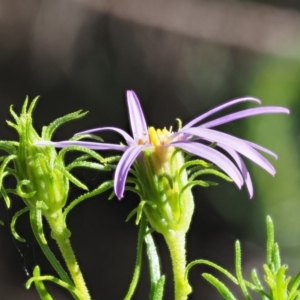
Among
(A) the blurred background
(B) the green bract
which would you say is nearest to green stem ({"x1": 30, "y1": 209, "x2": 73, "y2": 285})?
(B) the green bract

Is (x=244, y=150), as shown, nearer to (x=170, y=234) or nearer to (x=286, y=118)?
(x=170, y=234)

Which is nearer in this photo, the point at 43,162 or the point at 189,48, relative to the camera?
the point at 43,162

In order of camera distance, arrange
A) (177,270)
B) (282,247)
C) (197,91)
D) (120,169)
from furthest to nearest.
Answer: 1. (197,91)
2. (282,247)
3. (177,270)
4. (120,169)

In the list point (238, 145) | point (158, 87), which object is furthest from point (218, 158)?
point (158, 87)

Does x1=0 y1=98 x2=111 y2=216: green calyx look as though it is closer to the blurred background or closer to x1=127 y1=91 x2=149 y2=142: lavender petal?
x1=127 y1=91 x2=149 y2=142: lavender petal

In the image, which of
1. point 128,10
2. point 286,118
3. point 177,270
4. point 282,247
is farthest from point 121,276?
point 177,270

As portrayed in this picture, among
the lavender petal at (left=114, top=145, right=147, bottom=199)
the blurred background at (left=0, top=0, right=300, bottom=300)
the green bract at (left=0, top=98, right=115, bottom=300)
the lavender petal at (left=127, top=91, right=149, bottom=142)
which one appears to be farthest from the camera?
the blurred background at (left=0, top=0, right=300, bottom=300)

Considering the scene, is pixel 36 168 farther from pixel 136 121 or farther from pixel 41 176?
pixel 136 121

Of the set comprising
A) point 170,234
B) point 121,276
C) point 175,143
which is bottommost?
point 121,276

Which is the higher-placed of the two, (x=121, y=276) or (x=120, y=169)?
(x=120, y=169)
